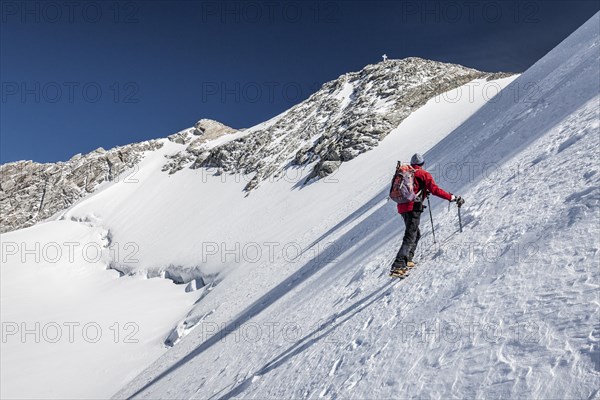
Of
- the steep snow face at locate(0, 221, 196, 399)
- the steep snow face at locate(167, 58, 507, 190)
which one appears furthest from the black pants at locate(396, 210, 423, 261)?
the steep snow face at locate(167, 58, 507, 190)

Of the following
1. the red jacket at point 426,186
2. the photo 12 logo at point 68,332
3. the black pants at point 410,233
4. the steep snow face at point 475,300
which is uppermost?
the photo 12 logo at point 68,332

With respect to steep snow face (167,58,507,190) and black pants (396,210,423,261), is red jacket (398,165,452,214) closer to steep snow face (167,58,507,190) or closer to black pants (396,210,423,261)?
black pants (396,210,423,261)

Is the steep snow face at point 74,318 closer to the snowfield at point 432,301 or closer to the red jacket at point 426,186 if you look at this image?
the snowfield at point 432,301

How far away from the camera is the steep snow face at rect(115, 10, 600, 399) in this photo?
381 centimetres

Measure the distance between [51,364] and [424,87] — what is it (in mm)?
44383

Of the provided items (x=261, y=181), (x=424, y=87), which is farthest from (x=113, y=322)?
(x=424, y=87)

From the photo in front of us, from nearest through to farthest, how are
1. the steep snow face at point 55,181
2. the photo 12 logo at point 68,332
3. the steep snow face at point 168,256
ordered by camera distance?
the steep snow face at point 168,256 < the photo 12 logo at point 68,332 < the steep snow face at point 55,181

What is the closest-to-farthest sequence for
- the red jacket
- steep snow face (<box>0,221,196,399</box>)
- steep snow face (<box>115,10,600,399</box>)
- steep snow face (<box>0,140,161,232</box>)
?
steep snow face (<box>115,10,600,399</box>), the red jacket, steep snow face (<box>0,221,196,399</box>), steep snow face (<box>0,140,161,232</box>)

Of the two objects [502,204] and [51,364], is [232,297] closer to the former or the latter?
[502,204]

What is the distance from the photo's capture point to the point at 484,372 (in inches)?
151

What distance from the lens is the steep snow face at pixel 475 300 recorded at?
12.5 ft

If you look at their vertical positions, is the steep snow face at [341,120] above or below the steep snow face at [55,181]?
below

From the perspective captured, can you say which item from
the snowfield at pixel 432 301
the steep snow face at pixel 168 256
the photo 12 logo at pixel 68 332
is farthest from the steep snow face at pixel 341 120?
the photo 12 logo at pixel 68 332

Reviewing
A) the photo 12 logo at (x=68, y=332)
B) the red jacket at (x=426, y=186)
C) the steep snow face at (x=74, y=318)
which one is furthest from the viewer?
the photo 12 logo at (x=68, y=332)
